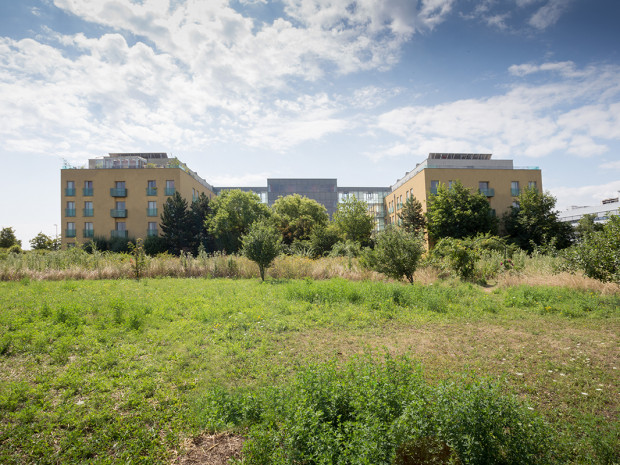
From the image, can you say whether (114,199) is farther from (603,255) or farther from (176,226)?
(603,255)

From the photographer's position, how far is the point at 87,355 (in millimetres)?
5980

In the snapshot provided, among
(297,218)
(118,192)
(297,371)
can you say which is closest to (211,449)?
(297,371)

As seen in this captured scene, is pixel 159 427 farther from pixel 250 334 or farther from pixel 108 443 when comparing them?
pixel 250 334

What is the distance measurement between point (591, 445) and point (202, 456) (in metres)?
4.06

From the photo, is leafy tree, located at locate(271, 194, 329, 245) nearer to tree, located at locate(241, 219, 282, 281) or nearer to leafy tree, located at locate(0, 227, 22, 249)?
tree, located at locate(241, 219, 282, 281)

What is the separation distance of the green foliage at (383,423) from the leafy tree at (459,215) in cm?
3456

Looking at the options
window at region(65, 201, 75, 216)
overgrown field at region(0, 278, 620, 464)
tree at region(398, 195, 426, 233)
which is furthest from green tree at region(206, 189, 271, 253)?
overgrown field at region(0, 278, 620, 464)

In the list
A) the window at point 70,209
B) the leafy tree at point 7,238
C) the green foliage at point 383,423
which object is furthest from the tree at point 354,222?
the leafy tree at point 7,238

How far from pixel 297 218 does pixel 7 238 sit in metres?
36.8

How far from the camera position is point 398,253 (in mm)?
14297

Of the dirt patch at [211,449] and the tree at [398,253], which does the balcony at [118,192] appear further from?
the dirt patch at [211,449]

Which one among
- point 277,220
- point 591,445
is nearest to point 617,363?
point 591,445

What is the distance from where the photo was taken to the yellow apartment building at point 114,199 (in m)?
43.7

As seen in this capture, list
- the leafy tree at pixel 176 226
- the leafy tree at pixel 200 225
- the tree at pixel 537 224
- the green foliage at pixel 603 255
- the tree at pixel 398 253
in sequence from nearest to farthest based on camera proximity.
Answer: the green foliage at pixel 603 255 < the tree at pixel 398 253 < the tree at pixel 537 224 < the leafy tree at pixel 176 226 < the leafy tree at pixel 200 225
